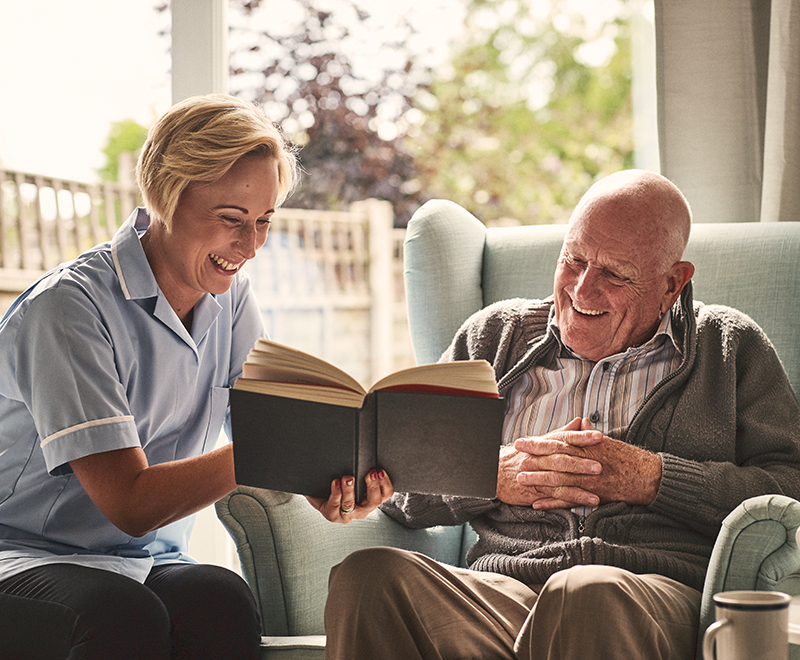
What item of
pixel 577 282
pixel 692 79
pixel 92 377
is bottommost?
pixel 92 377

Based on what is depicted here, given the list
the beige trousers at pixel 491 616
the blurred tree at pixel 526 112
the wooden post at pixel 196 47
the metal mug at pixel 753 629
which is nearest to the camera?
the metal mug at pixel 753 629

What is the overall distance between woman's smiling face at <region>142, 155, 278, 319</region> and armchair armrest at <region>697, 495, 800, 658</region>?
3.14ft

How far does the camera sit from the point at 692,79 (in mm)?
2236

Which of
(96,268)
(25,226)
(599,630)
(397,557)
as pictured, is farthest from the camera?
(25,226)

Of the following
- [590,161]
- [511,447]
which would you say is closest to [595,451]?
[511,447]

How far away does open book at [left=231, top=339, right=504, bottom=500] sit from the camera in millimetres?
1221

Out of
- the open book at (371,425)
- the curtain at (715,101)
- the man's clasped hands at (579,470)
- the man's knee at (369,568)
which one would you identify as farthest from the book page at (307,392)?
the curtain at (715,101)

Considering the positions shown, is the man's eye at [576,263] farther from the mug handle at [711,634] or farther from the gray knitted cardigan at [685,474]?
the mug handle at [711,634]

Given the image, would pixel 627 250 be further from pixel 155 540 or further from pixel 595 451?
pixel 155 540

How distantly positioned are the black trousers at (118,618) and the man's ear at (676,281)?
3.38 feet

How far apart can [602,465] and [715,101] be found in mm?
1210

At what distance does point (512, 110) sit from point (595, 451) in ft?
8.40

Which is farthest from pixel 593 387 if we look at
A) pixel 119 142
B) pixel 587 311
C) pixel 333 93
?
pixel 333 93

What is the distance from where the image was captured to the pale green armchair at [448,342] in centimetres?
128
